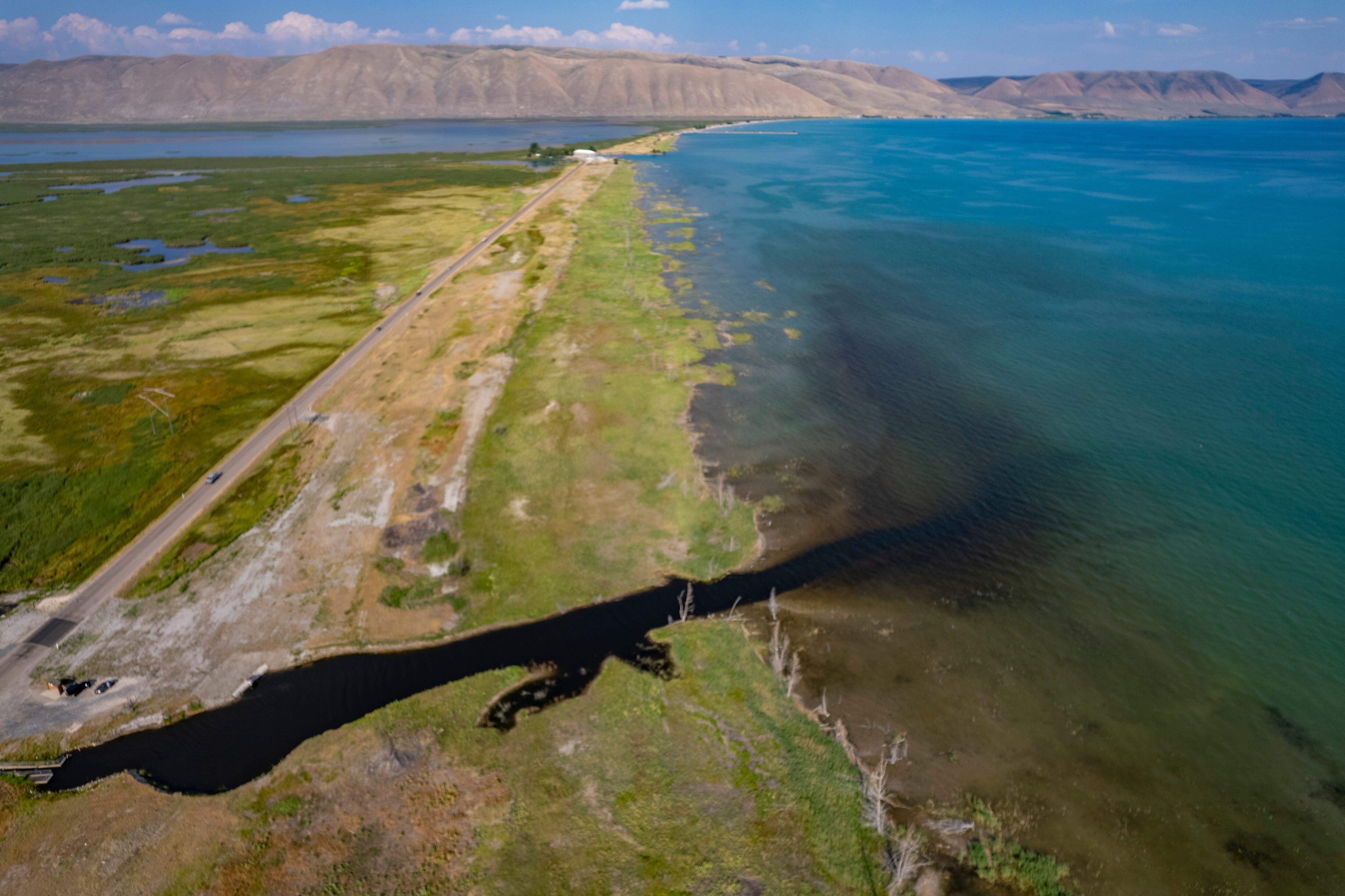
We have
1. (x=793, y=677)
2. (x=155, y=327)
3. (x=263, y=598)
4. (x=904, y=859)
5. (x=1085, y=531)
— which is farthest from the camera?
(x=155, y=327)

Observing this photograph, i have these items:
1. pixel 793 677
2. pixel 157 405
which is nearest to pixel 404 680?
pixel 793 677

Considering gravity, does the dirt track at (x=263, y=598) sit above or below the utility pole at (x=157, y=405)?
below

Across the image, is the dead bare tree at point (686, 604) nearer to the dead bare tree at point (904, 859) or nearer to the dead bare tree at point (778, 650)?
the dead bare tree at point (778, 650)

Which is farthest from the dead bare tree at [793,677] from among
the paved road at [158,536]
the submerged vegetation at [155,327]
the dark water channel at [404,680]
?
the submerged vegetation at [155,327]

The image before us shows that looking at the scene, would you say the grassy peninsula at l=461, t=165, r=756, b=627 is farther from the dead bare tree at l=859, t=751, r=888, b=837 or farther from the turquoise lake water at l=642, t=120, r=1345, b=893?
the dead bare tree at l=859, t=751, r=888, b=837

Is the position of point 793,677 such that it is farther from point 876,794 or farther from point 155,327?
point 155,327

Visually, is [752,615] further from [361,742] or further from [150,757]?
[150,757]
